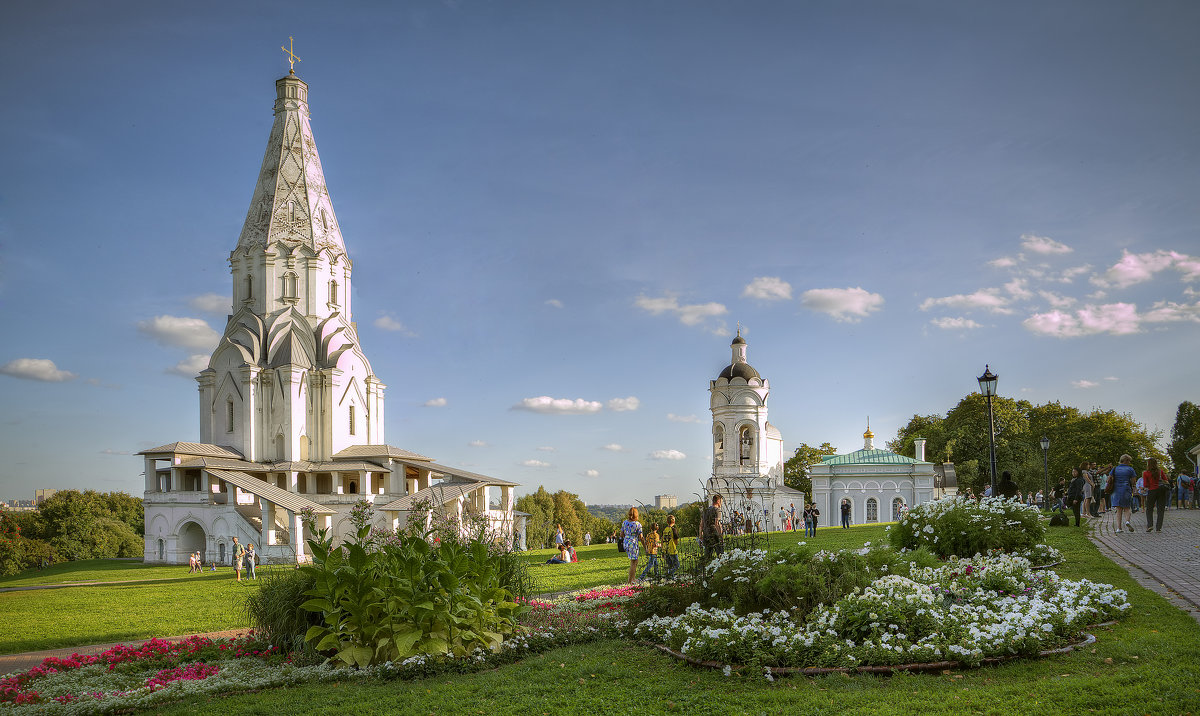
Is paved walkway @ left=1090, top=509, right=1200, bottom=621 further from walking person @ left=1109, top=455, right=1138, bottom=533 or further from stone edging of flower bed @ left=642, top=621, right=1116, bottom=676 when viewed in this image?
stone edging of flower bed @ left=642, top=621, right=1116, bottom=676

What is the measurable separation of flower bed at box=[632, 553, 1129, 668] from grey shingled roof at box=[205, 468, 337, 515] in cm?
3063

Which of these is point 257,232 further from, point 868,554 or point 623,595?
point 868,554

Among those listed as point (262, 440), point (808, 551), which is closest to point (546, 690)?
point (808, 551)

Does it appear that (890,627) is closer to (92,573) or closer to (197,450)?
(92,573)

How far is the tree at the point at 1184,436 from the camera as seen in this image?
179 ft

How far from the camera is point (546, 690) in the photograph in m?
7.32

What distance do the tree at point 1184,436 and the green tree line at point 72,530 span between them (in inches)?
2668

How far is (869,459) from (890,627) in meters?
45.0

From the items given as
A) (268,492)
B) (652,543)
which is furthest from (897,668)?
(268,492)

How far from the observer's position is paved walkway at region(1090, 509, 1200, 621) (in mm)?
9695

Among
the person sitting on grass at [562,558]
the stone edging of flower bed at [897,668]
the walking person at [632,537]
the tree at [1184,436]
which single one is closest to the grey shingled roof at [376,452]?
the person sitting on grass at [562,558]

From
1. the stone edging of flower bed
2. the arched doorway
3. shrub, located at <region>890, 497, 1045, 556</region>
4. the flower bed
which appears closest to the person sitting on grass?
shrub, located at <region>890, 497, 1045, 556</region>

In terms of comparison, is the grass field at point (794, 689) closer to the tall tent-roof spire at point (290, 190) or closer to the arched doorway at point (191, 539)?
the arched doorway at point (191, 539)

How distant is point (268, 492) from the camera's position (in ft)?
122
